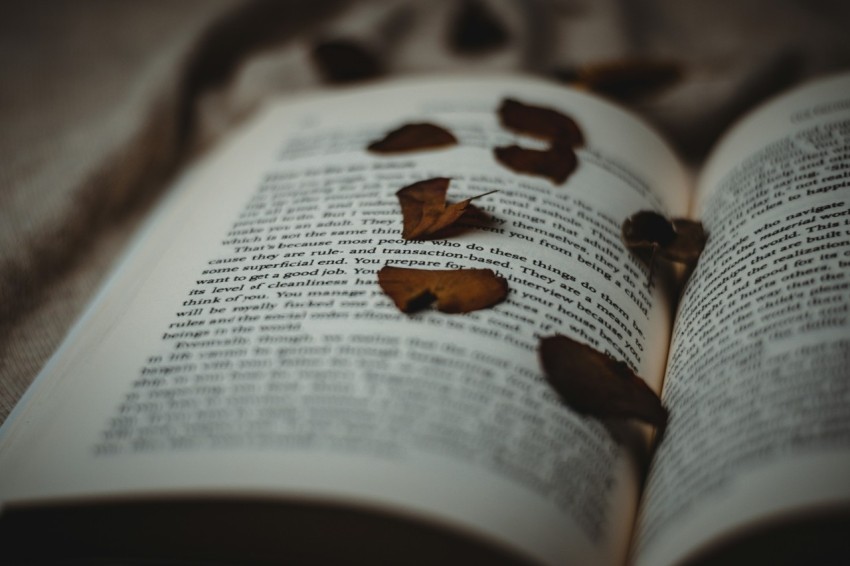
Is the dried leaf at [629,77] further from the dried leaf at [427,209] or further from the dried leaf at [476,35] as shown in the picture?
the dried leaf at [427,209]

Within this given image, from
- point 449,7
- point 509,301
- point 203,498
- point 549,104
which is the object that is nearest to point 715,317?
point 509,301

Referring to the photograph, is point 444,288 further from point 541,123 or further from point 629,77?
point 629,77

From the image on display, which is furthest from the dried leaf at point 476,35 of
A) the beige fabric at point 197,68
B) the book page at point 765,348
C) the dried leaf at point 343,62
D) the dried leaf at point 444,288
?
the dried leaf at point 444,288

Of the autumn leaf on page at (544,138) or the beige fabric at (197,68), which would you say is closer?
the autumn leaf on page at (544,138)

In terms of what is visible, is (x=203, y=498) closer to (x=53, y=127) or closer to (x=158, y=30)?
(x=53, y=127)

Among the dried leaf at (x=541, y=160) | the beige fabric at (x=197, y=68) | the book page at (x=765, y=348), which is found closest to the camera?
the book page at (x=765, y=348)

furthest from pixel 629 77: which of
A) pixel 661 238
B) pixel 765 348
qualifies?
pixel 765 348

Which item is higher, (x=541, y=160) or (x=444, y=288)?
(x=541, y=160)
